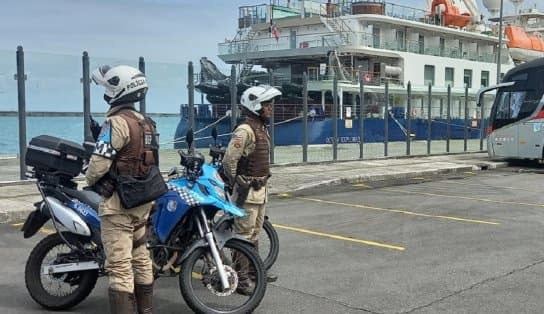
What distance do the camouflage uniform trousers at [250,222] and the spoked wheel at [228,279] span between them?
695 millimetres

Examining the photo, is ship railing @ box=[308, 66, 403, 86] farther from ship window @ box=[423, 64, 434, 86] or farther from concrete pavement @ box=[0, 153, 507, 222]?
concrete pavement @ box=[0, 153, 507, 222]

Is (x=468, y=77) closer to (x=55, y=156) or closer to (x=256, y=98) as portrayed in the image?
(x=256, y=98)

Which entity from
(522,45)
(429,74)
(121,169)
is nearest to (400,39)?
(429,74)

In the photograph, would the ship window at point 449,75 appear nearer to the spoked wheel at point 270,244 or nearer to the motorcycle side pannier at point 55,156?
the spoked wheel at point 270,244

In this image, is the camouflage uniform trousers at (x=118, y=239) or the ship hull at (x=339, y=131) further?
the ship hull at (x=339, y=131)

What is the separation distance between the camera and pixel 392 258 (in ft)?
23.1

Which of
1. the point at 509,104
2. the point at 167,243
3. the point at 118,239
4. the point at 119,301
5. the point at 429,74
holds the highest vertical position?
the point at 429,74

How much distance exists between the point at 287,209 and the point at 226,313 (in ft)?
19.3

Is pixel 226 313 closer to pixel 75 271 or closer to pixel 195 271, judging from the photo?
pixel 195 271

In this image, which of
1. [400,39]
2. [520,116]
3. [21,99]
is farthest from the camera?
[400,39]

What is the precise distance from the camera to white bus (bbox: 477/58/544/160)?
19641mm

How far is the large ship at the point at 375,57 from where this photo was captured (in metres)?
26.2

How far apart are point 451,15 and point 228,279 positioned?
37621mm

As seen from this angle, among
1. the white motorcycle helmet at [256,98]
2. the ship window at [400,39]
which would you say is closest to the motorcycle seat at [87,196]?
A: the white motorcycle helmet at [256,98]
